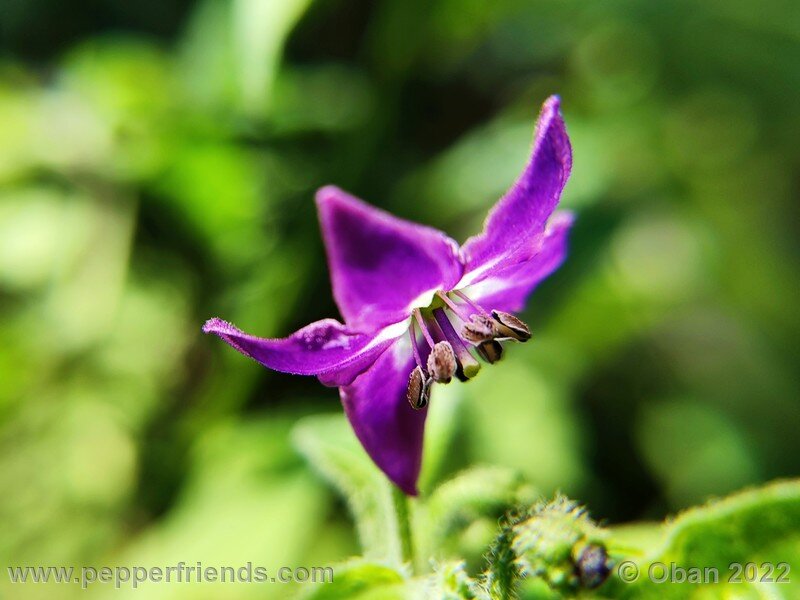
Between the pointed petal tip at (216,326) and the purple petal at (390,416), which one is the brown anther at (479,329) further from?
the pointed petal tip at (216,326)

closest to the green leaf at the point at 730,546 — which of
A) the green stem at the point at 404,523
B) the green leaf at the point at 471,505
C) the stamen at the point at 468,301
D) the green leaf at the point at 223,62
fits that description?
the green leaf at the point at 471,505

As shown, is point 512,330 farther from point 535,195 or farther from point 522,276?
point 535,195

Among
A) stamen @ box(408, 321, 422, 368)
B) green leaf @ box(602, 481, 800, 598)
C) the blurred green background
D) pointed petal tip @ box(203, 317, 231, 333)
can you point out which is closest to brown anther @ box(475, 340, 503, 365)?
stamen @ box(408, 321, 422, 368)

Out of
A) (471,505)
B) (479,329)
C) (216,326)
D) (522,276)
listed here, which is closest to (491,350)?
(479,329)

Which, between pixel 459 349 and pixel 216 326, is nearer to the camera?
pixel 216 326

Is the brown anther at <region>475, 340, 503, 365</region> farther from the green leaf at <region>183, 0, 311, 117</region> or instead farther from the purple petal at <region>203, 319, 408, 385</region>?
the green leaf at <region>183, 0, 311, 117</region>

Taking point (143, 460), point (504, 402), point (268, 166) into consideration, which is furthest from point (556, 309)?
point (143, 460)

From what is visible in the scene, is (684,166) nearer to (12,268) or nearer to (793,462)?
(793,462)

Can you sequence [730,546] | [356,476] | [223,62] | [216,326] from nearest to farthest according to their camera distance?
[216,326], [730,546], [356,476], [223,62]
